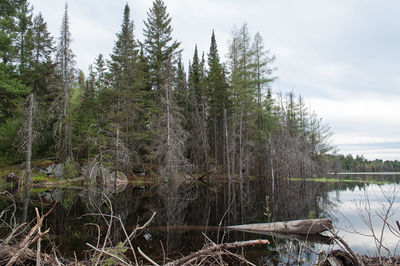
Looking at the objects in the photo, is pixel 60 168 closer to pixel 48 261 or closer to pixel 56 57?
pixel 56 57

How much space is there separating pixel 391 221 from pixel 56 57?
29.7 meters

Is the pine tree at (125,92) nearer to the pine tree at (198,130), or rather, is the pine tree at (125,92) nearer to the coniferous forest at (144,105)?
the coniferous forest at (144,105)

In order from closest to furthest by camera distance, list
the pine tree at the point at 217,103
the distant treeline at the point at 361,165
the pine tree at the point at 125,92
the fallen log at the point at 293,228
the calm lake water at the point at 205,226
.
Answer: the calm lake water at the point at 205,226, the fallen log at the point at 293,228, the pine tree at the point at 125,92, the pine tree at the point at 217,103, the distant treeline at the point at 361,165

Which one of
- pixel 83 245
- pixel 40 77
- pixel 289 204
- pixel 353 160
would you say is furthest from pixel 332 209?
pixel 353 160

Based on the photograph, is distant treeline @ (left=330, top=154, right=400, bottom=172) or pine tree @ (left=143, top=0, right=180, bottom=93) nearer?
pine tree @ (left=143, top=0, right=180, bottom=93)

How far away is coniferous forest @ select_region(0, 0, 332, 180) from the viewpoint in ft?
73.6

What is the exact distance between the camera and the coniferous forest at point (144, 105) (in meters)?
22.4

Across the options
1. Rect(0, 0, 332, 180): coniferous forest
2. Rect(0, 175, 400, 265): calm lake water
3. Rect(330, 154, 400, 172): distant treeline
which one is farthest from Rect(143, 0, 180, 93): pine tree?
Rect(330, 154, 400, 172): distant treeline

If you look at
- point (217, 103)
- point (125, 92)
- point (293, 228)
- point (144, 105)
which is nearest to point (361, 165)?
point (217, 103)

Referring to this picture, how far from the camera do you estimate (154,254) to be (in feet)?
19.1

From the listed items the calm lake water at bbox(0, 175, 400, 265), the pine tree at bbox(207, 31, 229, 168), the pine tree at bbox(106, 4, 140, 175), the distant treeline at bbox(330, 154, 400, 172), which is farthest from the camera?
the distant treeline at bbox(330, 154, 400, 172)

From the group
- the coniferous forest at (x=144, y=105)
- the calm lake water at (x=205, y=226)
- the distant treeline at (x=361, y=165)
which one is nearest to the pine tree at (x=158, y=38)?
the coniferous forest at (x=144, y=105)

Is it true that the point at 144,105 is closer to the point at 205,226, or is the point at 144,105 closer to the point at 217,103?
the point at 217,103

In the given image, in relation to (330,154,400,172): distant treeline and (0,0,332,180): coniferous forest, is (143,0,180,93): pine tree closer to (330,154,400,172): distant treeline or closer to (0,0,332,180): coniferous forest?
(0,0,332,180): coniferous forest
